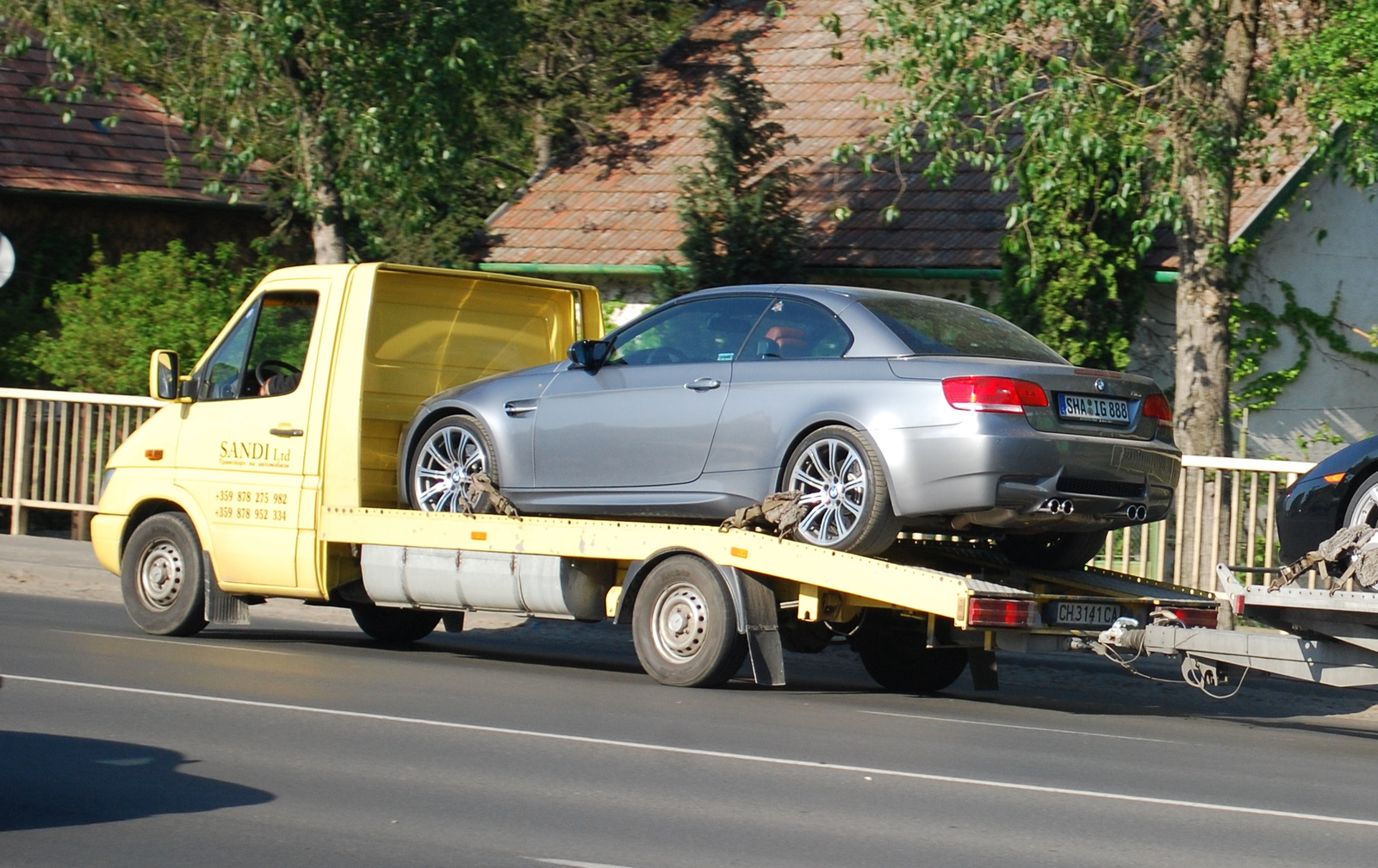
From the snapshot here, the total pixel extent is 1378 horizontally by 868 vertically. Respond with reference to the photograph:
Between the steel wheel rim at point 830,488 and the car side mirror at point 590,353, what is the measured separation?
1.58 meters

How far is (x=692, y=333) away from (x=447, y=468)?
6.14 ft

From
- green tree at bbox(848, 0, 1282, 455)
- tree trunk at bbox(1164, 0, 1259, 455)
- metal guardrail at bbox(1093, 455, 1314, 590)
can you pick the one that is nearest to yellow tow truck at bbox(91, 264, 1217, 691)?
metal guardrail at bbox(1093, 455, 1314, 590)

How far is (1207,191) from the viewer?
1495 centimetres

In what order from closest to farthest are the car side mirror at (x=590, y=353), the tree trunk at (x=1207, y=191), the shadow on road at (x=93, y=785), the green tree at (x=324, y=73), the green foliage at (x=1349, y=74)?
the shadow on road at (x=93, y=785), the car side mirror at (x=590, y=353), the green foliage at (x=1349, y=74), the tree trunk at (x=1207, y=191), the green tree at (x=324, y=73)

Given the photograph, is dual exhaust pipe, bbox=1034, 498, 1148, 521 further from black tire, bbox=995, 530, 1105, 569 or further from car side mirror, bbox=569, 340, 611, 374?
car side mirror, bbox=569, 340, 611, 374

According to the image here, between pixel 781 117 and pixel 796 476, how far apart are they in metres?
13.9

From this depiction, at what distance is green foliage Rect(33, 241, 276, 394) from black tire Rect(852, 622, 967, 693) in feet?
38.8

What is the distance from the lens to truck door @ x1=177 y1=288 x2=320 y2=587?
1137 cm

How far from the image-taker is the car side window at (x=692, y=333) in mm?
9977

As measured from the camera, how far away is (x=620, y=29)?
26312mm

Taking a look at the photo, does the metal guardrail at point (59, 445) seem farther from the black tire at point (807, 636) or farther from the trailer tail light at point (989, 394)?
the trailer tail light at point (989, 394)

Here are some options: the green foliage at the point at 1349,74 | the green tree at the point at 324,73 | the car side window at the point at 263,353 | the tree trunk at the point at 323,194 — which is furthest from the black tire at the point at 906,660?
the tree trunk at the point at 323,194

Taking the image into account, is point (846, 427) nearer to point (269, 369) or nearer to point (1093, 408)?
point (1093, 408)

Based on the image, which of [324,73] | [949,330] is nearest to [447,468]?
[949,330]
